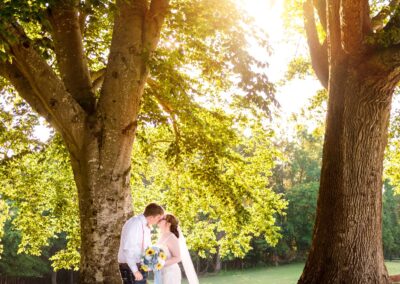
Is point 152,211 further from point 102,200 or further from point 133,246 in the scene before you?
point 102,200

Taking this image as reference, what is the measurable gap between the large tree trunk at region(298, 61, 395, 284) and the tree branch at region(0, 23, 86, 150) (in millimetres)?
4553

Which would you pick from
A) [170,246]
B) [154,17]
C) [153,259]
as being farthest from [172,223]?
[154,17]

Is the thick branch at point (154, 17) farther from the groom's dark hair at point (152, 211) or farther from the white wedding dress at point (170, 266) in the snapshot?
the white wedding dress at point (170, 266)

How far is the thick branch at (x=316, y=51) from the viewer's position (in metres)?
9.37

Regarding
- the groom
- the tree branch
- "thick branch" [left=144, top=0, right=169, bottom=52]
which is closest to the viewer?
the groom

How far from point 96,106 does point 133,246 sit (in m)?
2.93

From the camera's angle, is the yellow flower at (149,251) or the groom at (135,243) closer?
the groom at (135,243)

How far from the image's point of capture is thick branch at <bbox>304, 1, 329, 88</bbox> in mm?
9367

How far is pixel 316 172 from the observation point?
5825cm

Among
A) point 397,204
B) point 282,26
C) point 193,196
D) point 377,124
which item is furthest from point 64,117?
point 397,204

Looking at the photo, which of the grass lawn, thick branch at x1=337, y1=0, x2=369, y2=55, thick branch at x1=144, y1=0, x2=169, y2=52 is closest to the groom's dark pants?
thick branch at x1=144, y1=0, x2=169, y2=52

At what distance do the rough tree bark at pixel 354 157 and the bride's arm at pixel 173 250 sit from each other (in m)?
2.28

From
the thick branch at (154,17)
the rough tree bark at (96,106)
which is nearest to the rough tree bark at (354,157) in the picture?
the thick branch at (154,17)

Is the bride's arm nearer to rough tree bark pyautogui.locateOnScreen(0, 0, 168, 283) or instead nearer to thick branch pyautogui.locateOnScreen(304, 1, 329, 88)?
rough tree bark pyautogui.locateOnScreen(0, 0, 168, 283)
